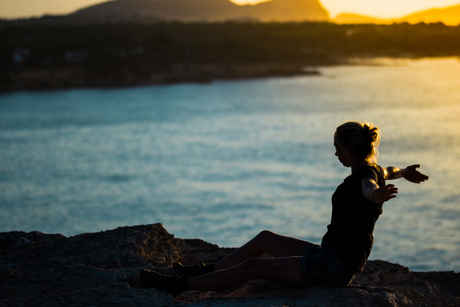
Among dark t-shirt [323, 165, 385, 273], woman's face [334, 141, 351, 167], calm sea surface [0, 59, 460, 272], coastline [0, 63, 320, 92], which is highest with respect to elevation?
coastline [0, 63, 320, 92]

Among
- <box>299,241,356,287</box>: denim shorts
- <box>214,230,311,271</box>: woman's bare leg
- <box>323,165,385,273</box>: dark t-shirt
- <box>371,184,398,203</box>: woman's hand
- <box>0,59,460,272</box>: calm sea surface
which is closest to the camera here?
<box>371,184,398,203</box>: woman's hand

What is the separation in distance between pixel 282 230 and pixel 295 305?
11720mm

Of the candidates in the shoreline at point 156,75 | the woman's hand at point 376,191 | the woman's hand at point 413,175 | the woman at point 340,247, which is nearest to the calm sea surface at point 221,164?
the shoreline at point 156,75

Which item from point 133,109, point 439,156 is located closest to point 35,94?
point 133,109

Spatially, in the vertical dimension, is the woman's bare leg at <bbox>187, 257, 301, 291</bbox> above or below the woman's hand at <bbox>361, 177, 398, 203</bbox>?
below

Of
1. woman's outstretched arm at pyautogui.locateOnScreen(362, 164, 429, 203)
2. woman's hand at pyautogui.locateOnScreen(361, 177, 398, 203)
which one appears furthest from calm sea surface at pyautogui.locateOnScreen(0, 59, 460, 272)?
woman's hand at pyautogui.locateOnScreen(361, 177, 398, 203)

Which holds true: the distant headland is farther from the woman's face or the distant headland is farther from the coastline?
the woman's face

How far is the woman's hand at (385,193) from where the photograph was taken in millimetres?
2385

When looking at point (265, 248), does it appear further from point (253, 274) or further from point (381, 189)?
point (381, 189)

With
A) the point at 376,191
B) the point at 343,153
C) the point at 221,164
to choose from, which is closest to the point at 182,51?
the point at 221,164

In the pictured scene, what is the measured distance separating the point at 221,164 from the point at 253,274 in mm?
24453

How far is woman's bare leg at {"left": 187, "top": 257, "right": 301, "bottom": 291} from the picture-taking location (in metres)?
2.84

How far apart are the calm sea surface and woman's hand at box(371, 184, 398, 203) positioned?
9.67 m

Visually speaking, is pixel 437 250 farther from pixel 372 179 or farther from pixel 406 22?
pixel 406 22
